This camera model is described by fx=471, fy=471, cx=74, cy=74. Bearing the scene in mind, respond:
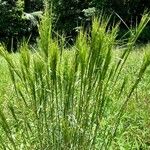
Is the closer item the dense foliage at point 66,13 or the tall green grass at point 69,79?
the tall green grass at point 69,79

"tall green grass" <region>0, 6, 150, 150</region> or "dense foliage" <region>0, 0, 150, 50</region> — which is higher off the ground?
"tall green grass" <region>0, 6, 150, 150</region>

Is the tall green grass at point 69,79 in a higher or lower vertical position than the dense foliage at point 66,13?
higher

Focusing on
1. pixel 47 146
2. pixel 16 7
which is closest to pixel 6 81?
pixel 47 146

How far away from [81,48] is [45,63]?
0.22 meters

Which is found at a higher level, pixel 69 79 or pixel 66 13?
pixel 69 79

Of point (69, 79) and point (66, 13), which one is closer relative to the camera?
point (69, 79)

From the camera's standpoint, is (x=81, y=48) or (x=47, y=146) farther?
(x=47, y=146)

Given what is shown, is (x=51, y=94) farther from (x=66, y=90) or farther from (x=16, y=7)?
(x=16, y=7)

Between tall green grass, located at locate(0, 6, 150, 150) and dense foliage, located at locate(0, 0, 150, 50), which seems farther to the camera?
dense foliage, located at locate(0, 0, 150, 50)

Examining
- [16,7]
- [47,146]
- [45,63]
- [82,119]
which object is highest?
[45,63]

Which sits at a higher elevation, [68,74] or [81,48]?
[81,48]

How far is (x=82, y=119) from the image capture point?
8.98 ft

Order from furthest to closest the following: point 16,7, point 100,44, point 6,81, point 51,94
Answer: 1. point 16,7
2. point 6,81
3. point 51,94
4. point 100,44

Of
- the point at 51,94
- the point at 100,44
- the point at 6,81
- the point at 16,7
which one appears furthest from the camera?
the point at 16,7
